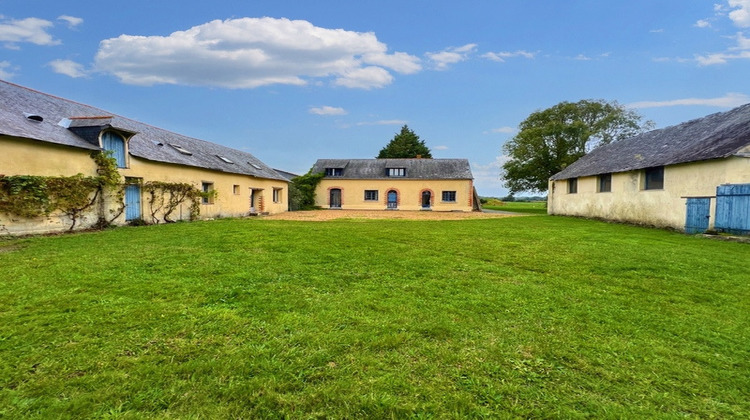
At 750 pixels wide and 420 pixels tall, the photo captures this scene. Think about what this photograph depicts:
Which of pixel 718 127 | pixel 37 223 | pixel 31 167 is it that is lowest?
pixel 37 223

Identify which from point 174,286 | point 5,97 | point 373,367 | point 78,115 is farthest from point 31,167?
point 373,367

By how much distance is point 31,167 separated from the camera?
1045cm

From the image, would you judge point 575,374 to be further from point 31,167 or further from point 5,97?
point 5,97

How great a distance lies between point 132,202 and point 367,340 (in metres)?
14.7

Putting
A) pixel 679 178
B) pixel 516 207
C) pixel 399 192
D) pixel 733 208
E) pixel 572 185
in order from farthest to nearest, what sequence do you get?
pixel 516 207 < pixel 399 192 < pixel 572 185 < pixel 679 178 < pixel 733 208

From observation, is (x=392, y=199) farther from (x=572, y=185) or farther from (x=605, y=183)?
(x=605, y=183)

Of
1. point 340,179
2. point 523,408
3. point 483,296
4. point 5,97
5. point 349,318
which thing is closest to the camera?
point 523,408

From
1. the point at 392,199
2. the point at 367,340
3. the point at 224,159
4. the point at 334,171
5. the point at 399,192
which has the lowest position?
the point at 367,340

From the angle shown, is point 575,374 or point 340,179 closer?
point 575,374

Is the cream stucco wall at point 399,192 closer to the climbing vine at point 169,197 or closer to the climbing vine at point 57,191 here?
the climbing vine at point 169,197

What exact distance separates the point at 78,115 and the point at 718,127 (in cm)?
2777

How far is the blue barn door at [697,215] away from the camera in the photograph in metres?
12.0

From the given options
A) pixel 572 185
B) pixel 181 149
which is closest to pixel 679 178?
pixel 572 185

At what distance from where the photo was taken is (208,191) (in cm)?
1872
